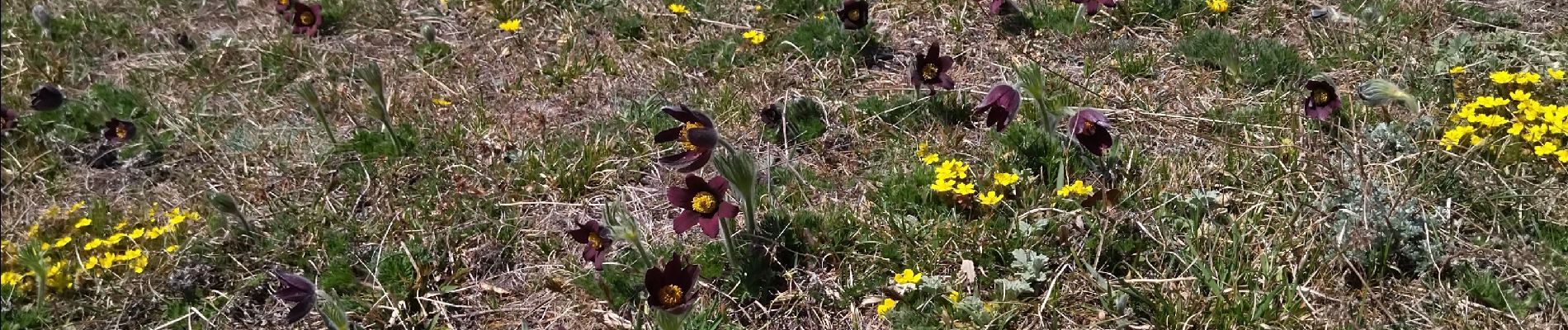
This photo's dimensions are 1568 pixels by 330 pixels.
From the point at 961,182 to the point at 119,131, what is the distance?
3515 millimetres

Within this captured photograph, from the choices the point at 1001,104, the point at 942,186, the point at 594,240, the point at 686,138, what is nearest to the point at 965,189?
the point at 942,186

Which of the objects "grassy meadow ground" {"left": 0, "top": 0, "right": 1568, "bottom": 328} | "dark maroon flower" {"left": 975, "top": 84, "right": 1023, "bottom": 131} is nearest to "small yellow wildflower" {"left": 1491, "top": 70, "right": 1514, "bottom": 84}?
"grassy meadow ground" {"left": 0, "top": 0, "right": 1568, "bottom": 328}

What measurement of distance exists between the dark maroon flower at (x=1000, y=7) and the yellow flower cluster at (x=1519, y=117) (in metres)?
1.70

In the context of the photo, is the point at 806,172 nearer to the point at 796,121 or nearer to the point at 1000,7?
the point at 796,121

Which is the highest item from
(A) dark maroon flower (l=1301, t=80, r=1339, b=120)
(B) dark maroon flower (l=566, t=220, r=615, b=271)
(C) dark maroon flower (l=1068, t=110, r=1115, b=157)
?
(A) dark maroon flower (l=1301, t=80, r=1339, b=120)

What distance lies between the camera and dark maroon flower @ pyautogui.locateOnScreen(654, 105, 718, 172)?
2949mm

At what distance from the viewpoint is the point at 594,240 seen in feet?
10.1

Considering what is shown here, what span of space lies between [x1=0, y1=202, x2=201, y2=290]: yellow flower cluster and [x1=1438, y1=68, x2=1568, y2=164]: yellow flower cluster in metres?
4.32

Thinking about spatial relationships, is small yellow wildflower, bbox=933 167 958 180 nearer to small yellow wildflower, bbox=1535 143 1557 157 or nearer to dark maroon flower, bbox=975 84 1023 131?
dark maroon flower, bbox=975 84 1023 131

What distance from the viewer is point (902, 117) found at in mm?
3781

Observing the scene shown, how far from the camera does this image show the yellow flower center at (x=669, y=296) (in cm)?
277

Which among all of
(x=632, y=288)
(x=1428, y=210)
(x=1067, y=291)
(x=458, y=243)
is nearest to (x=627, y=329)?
(x=632, y=288)

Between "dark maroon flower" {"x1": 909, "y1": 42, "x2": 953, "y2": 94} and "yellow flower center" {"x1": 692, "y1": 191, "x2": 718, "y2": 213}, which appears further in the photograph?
"dark maroon flower" {"x1": 909, "y1": 42, "x2": 953, "y2": 94}

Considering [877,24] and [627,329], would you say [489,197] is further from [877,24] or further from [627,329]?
[877,24]
